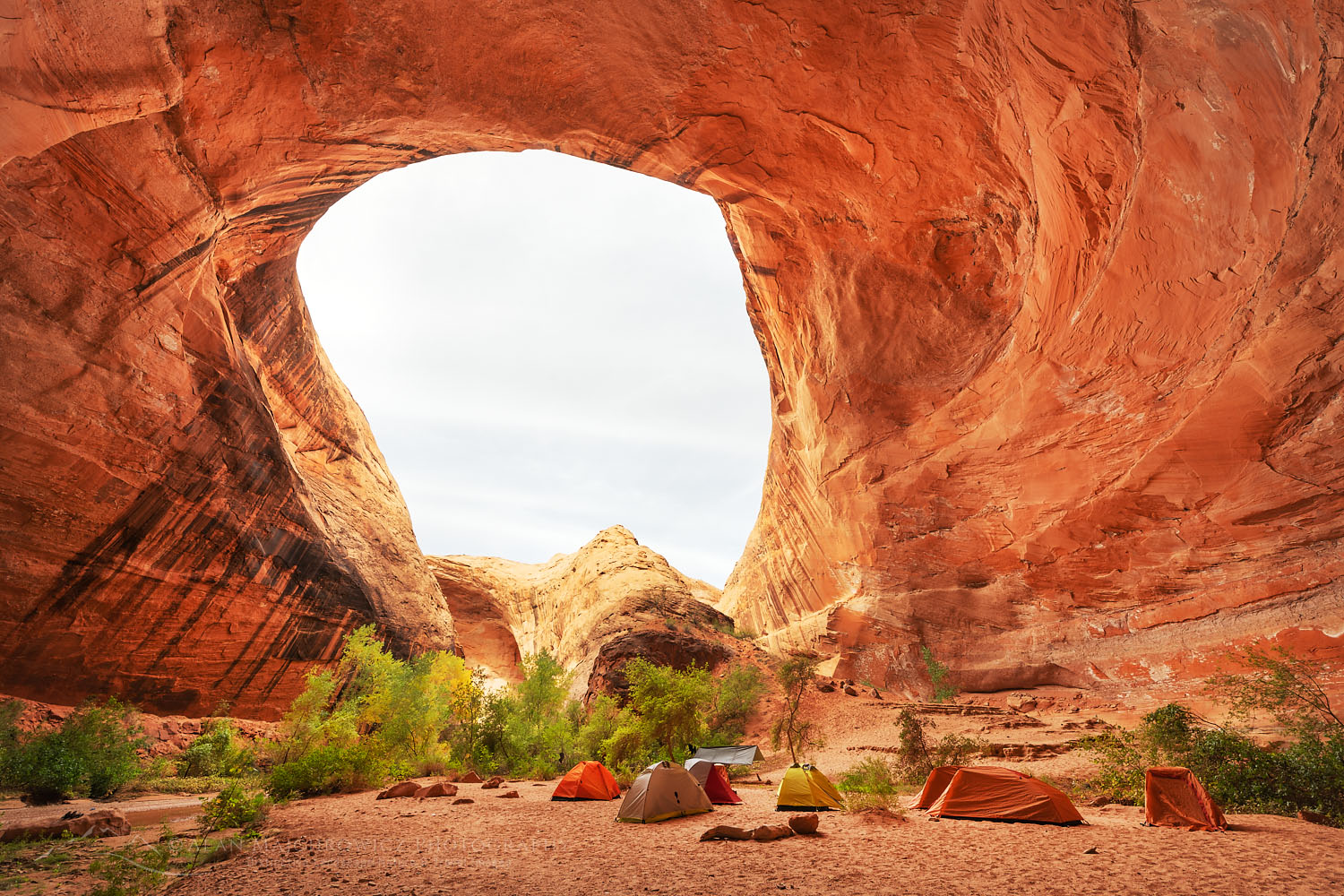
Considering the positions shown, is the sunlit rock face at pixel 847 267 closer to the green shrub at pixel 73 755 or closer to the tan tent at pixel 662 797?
the green shrub at pixel 73 755

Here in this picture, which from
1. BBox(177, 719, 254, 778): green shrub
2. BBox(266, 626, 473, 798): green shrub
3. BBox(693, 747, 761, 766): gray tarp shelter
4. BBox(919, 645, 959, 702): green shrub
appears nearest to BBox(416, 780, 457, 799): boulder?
BBox(266, 626, 473, 798): green shrub

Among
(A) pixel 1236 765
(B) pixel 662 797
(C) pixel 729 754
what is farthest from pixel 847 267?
(C) pixel 729 754

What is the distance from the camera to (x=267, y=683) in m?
18.2

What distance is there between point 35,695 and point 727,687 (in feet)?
66.5

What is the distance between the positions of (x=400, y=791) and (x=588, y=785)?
4269 millimetres

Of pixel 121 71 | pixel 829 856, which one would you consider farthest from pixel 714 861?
pixel 121 71

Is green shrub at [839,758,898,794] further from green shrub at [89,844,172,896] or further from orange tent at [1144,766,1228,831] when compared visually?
green shrub at [89,844,172,896]

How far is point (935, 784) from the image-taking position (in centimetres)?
1037

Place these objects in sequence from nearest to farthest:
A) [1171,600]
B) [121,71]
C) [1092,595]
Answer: [121,71]
[1171,600]
[1092,595]

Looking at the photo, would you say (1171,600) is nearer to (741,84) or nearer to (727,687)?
(727,687)

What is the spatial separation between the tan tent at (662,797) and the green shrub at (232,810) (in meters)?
5.71

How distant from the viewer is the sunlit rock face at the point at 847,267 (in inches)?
356

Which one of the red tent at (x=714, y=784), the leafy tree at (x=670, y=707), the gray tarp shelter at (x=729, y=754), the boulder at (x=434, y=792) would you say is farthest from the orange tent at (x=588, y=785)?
the gray tarp shelter at (x=729, y=754)

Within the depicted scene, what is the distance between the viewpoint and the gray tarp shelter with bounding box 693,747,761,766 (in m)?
17.7
